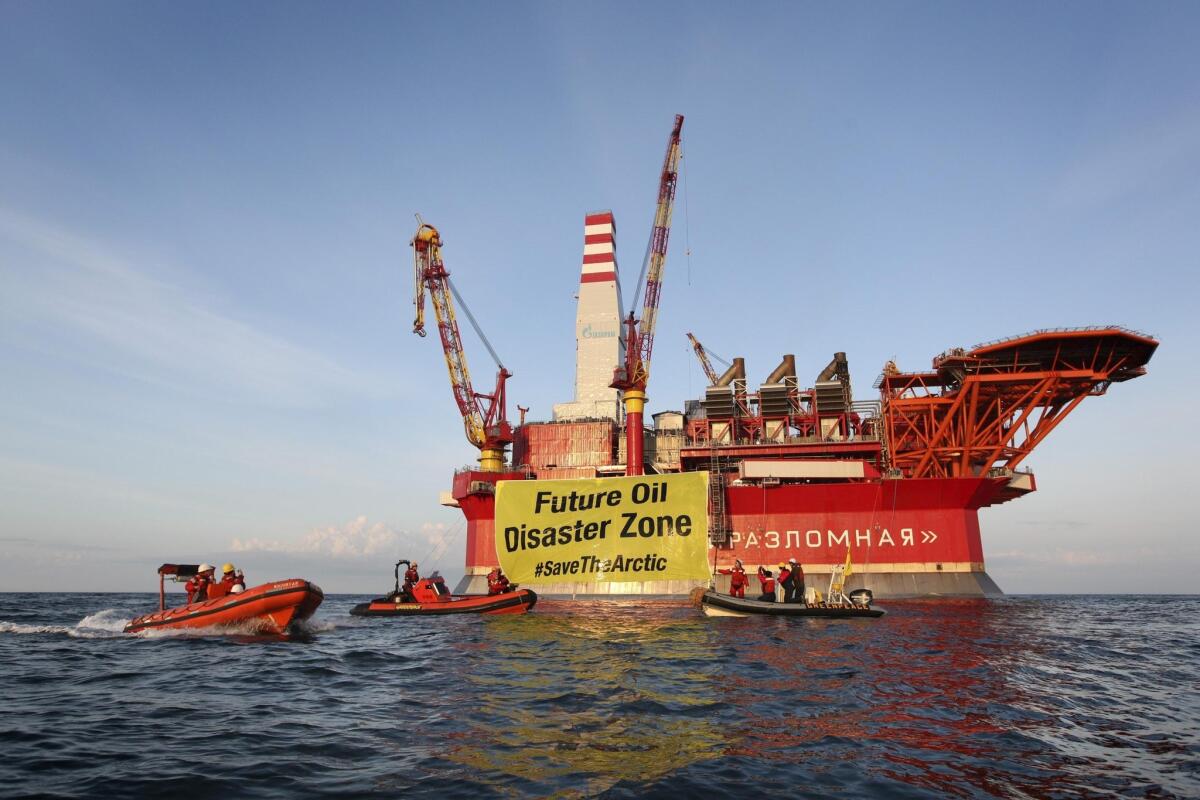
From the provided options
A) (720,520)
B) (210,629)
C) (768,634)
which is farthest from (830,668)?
Answer: (720,520)

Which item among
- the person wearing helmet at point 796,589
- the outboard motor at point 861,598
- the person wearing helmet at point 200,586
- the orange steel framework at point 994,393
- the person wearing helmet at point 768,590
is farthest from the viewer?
the orange steel framework at point 994,393

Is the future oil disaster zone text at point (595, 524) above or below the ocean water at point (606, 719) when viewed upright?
above

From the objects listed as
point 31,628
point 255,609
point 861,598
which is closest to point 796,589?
point 861,598

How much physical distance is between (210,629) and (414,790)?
20023 millimetres

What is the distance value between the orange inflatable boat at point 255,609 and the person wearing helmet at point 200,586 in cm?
77

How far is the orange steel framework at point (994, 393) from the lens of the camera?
43938mm

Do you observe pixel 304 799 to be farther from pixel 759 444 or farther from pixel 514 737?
pixel 759 444

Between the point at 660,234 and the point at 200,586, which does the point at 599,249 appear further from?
the point at 200,586

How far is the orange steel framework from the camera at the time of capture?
1730 inches

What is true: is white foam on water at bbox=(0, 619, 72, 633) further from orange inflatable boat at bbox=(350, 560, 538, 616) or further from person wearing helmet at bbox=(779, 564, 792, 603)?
person wearing helmet at bbox=(779, 564, 792, 603)

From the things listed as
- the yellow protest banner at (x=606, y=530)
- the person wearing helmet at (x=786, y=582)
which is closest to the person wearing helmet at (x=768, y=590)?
the person wearing helmet at (x=786, y=582)

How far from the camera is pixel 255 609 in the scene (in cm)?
2305

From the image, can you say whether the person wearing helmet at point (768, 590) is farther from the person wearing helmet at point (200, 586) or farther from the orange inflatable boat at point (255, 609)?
the person wearing helmet at point (200, 586)

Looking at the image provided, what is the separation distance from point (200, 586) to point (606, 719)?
800 inches
